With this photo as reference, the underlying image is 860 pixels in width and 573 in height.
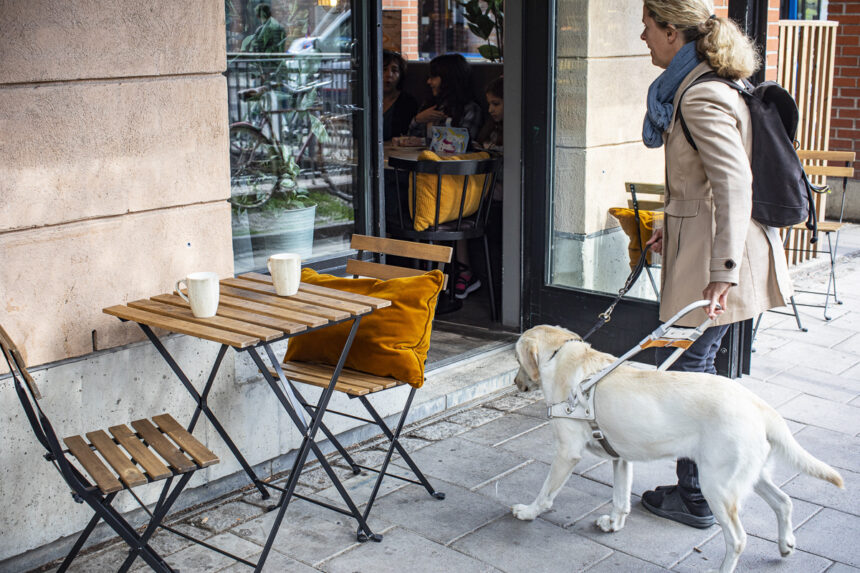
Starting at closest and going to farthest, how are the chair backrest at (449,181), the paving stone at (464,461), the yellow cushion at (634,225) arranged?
the paving stone at (464,461) < the yellow cushion at (634,225) < the chair backrest at (449,181)

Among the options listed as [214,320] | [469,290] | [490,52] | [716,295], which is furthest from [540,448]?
[490,52]

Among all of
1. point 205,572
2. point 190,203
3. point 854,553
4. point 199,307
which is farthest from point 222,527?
point 854,553

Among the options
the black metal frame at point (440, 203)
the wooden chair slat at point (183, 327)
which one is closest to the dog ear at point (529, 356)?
the wooden chair slat at point (183, 327)

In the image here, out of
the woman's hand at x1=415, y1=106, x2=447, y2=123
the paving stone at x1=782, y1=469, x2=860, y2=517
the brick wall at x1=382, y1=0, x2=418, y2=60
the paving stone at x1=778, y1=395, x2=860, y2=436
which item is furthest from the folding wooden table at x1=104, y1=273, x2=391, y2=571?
the brick wall at x1=382, y1=0, x2=418, y2=60

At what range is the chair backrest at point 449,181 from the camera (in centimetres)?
610

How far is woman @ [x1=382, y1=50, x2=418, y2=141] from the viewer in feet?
27.9

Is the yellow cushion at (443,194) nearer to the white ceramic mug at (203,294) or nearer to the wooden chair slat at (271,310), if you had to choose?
the wooden chair slat at (271,310)

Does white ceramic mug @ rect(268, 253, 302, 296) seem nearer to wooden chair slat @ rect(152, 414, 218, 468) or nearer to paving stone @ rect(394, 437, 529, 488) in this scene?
wooden chair slat @ rect(152, 414, 218, 468)

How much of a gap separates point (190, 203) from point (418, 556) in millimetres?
1707

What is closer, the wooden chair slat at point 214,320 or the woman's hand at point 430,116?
the wooden chair slat at point 214,320

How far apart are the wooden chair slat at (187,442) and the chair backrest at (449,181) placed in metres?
3.03

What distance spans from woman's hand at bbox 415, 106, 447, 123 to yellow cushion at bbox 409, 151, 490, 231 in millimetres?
1863

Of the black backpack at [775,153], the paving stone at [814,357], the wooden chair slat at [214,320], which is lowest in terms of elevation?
the paving stone at [814,357]

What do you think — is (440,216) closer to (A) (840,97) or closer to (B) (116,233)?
(B) (116,233)
